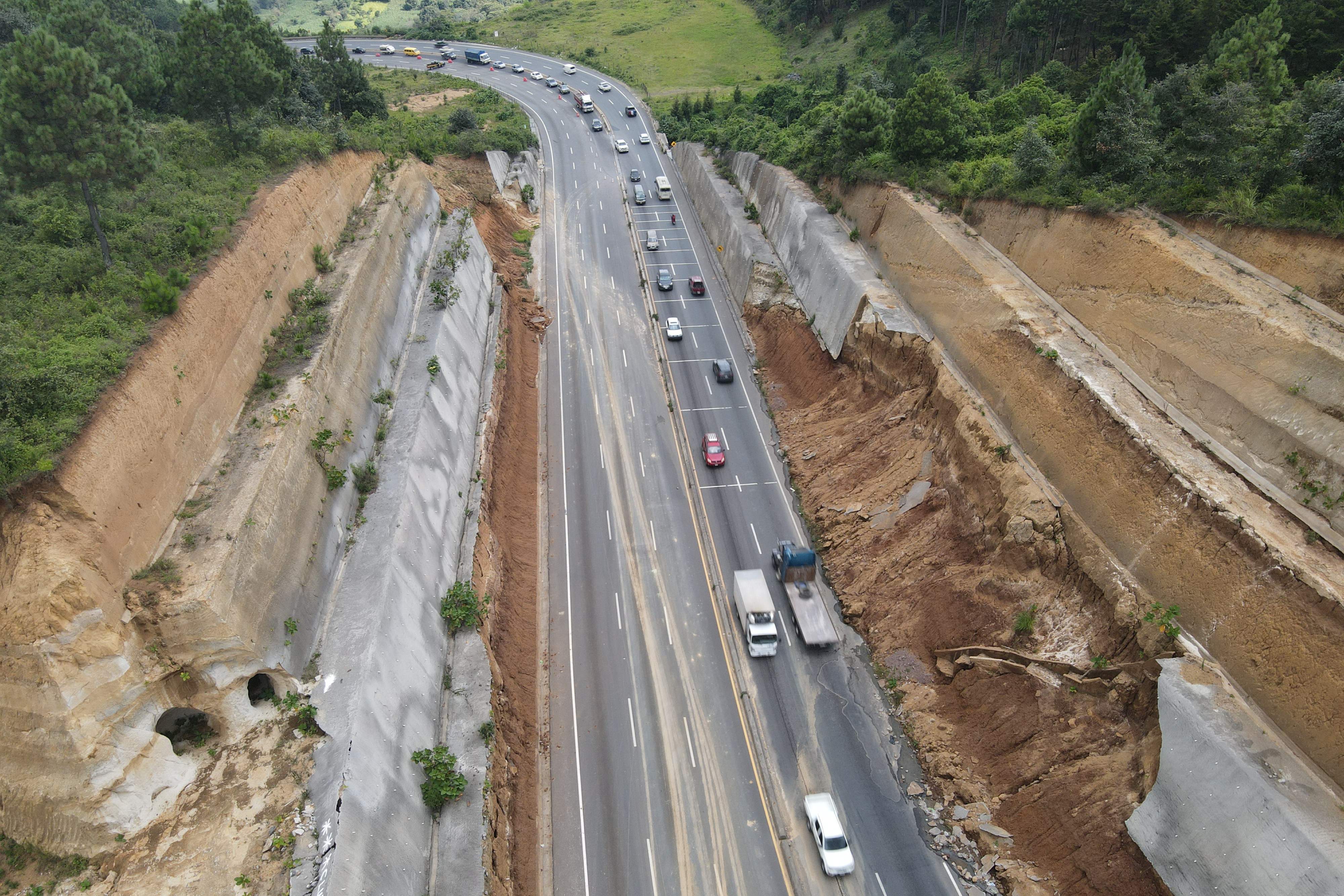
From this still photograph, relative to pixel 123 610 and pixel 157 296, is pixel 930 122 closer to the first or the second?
pixel 157 296

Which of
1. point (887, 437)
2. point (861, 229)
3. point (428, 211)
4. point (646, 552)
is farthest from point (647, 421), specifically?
point (428, 211)

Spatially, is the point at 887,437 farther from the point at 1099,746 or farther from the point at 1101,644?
the point at 1099,746

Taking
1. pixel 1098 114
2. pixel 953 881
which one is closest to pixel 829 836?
pixel 953 881

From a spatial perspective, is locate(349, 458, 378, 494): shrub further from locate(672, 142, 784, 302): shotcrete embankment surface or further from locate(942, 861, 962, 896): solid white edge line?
locate(672, 142, 784, 302): shotcrete embankment surface

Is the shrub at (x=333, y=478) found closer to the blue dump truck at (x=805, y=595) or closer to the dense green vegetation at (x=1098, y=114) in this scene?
the blue dump truck at (x=805, y=595)

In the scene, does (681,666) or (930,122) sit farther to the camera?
(930,122)

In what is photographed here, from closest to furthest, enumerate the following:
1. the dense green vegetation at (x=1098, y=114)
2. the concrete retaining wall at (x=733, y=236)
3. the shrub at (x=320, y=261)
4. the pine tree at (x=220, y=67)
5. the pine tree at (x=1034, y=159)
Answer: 1. the dense green vegetation at (x=1098, y=114)
2. the pine tree at (x=1034, y=159)
3. the shrub at (x=320, y=261)
4. the pine tree at (x=220, y=67)
5. the concrete retaining wall at (x=733, y=236)

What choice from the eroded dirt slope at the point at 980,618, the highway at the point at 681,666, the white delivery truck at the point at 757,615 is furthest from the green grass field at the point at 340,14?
the white delivery truck at the point at 757,615
